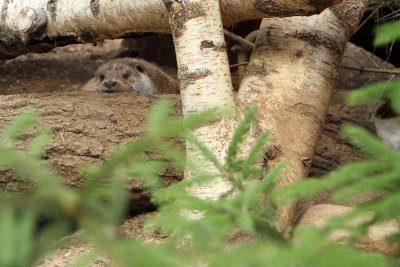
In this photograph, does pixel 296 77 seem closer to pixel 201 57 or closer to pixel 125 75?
pixel 201 57

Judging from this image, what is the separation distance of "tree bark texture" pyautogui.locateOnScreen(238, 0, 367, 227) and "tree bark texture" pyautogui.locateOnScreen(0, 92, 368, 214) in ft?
2.55

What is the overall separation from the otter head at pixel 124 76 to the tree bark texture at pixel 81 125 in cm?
230

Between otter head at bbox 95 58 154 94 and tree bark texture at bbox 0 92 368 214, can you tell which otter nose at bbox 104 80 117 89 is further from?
tree bark texture at bbox 0 92 368 214

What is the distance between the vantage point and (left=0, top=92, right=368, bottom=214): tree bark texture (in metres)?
4.91

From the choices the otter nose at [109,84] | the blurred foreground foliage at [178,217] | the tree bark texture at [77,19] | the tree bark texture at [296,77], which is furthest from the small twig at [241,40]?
the blurred foreground foliage at [178,217]

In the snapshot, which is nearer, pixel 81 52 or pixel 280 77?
pixel 280 77

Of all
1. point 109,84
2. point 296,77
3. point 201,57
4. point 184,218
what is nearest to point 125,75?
point 109,84

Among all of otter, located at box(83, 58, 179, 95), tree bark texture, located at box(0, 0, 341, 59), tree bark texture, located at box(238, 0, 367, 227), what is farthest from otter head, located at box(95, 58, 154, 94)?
tree bark texture, located at box(238, 0, 367, 227)

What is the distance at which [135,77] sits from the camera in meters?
8.12

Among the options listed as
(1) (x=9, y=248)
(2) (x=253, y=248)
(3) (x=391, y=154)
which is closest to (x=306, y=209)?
(3) (x=391, y=154)

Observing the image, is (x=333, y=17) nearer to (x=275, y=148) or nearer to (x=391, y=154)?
(x=275, y=148)

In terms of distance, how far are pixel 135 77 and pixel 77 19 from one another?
2341 mm

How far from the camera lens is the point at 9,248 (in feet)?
5.97

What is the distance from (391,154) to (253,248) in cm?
74
